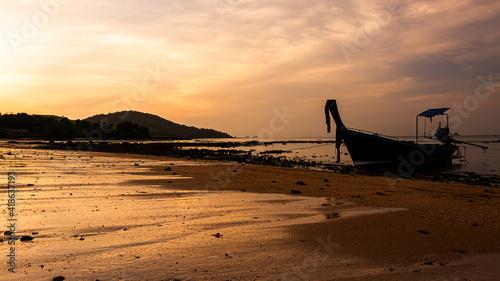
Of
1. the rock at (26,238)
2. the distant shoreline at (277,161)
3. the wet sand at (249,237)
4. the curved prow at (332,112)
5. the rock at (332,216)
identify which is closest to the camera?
the wet sand at (249,237)

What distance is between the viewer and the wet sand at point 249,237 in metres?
4.88

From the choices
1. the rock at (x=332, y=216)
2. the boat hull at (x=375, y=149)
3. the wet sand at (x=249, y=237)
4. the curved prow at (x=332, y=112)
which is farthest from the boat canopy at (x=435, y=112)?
the rock at (x=332, y=216)

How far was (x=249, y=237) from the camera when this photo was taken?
650cm

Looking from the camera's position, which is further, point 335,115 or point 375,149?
point 375,149

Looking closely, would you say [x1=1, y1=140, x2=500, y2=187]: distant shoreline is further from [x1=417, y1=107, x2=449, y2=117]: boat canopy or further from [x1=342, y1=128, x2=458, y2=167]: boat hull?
[x1=417, y1=107, x2=449, y2=117]: boat canopy

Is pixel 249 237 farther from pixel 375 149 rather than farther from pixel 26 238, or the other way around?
pixel 375 149

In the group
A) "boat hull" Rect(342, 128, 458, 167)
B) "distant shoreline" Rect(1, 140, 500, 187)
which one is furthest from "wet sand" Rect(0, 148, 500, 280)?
"boat hull" Rect(342, 128, 458, 167)

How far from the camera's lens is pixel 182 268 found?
16.1 feet

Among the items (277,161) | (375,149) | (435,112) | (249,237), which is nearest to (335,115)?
(375,149)

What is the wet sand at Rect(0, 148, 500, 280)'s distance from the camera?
488 centimetres

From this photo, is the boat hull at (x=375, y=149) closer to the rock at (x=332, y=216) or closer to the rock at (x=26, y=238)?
the rock at (x=332, y=216)

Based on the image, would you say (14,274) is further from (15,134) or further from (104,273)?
(15,134)

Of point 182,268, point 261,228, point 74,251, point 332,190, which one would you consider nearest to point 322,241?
point 261,228

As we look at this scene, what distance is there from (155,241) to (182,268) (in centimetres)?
142
